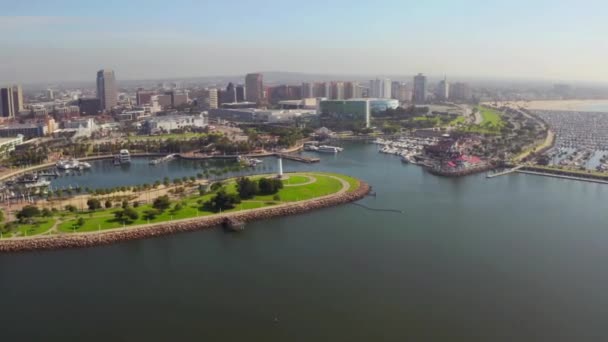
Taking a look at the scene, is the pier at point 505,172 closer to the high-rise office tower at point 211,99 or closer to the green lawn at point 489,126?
the green lawn at point 489,126

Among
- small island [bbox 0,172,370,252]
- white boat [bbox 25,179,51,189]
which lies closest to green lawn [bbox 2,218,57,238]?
small island [bbox 0,172,370,252]

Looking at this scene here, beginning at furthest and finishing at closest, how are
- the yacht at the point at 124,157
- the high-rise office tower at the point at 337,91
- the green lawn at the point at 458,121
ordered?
the high-rise office tower at the point at 337,91 → the green lawn at the point at 458,121 → the yacht at the point at 124,157

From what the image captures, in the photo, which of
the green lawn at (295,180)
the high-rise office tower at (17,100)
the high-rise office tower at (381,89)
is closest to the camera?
the green lawn at (295,180)

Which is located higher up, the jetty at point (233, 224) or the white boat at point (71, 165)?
the white boat at point (71, 165)

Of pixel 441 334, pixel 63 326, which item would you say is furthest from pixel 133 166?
pixel 441 334

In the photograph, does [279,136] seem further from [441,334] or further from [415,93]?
[415,93]

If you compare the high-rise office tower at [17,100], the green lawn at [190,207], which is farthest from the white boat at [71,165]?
the high-rise office tower at [17,100]
